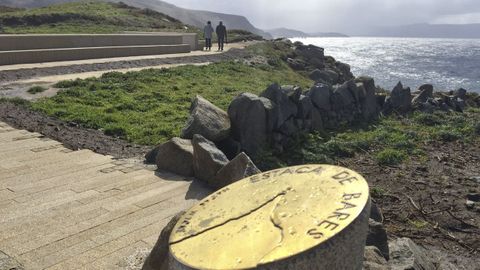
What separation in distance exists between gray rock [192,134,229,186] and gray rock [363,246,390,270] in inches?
117

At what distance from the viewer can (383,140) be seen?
44.2 ft

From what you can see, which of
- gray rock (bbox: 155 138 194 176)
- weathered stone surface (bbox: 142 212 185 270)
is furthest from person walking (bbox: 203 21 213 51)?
weathered stone surface (bbox: 142 212 185 270)

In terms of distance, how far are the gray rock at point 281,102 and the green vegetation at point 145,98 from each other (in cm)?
240

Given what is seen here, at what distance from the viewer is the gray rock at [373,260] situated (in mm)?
5137

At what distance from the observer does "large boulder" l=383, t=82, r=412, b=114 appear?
704 inches

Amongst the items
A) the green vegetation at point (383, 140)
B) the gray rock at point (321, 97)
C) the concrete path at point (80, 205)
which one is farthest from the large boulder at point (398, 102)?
the concrete path at point (80, 205)

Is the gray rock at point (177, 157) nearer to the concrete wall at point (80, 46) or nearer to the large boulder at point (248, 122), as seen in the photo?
the large boulder at point (248, 122)

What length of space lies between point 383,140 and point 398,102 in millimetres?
5370

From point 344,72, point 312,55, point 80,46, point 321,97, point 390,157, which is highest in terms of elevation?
point 80,46

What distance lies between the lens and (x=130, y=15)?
159 ft

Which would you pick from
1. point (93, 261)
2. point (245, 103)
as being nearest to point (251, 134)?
point (245, 103)

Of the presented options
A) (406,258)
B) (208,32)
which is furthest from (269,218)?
(208,32)

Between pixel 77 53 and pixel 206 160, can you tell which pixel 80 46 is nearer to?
pixel 77 53

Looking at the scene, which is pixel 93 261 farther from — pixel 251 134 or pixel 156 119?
pixel 156 119
